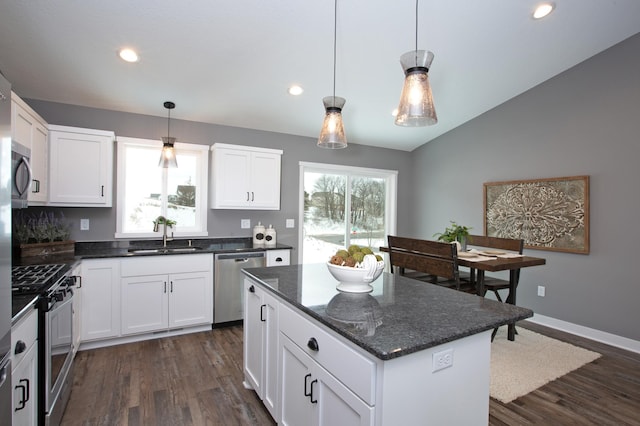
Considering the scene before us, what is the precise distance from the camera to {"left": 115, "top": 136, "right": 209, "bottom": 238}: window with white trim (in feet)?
11.9

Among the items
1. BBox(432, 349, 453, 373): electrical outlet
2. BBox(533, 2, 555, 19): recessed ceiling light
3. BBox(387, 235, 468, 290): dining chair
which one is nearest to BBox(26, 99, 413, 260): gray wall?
BBox(387, 235, 468, 290): dining chair

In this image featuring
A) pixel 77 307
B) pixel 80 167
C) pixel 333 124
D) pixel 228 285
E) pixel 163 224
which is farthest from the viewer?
pixel 163 224

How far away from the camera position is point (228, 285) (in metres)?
3.60

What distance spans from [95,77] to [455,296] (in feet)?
11.0

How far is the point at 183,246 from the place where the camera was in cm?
382

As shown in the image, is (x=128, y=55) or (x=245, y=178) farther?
(x=245, y=178)

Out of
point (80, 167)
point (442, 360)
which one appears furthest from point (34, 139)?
point (442, 360)

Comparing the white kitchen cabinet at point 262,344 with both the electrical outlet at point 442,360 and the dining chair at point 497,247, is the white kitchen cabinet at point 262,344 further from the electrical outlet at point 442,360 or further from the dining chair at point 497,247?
the dining chair at point 497,247

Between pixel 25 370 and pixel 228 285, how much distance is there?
2.10 metres

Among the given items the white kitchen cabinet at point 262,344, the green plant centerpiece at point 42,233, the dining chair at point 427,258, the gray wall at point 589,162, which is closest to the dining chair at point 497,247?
the dining chair at point 427,258

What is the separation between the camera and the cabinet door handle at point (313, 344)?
56.3 inches

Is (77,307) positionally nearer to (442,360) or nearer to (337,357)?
(337,357)

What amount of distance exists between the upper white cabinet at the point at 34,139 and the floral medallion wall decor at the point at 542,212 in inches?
190

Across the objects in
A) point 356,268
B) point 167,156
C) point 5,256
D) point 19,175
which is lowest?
point 356,268
